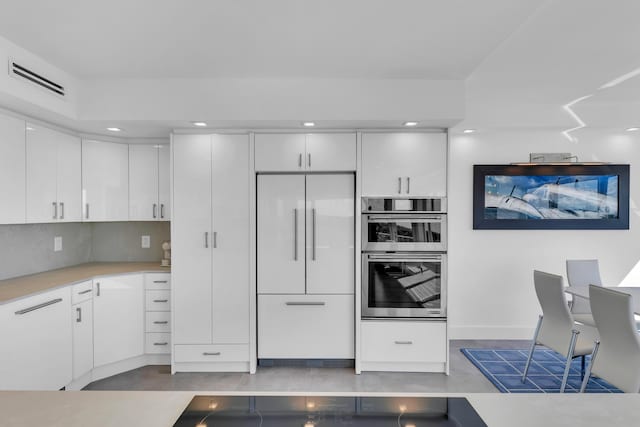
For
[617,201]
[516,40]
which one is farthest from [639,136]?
[516,40]

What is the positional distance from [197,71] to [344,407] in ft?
8.99

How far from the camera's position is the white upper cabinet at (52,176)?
2.99 metres

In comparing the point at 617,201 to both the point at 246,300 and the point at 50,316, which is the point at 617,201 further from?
the point at 50,316

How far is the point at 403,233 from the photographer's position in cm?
343

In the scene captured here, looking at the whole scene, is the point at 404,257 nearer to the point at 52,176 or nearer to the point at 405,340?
the point at 405,340

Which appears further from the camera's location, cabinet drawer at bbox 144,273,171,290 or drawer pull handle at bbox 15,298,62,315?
cabinet drawer at bbox 144,273,171,290

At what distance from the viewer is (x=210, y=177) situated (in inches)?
135

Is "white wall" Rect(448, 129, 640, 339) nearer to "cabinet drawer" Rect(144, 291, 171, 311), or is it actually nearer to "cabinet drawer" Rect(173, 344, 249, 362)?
"cabinet drawer" Rect(173, 344, 249, 362)

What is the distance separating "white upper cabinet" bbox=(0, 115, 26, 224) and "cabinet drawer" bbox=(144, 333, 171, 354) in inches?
57.7

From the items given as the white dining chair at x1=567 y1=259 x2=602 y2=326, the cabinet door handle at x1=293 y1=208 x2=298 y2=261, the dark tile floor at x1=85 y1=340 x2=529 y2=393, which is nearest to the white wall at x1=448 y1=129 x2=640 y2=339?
the white dining chair at x1=567 y1=259 x2=602 y2=326

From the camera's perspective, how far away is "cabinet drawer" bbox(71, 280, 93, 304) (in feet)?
9.98

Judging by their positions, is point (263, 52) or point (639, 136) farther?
point (639, 136)

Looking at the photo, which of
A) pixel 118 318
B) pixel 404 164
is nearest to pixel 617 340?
pixel 404 164

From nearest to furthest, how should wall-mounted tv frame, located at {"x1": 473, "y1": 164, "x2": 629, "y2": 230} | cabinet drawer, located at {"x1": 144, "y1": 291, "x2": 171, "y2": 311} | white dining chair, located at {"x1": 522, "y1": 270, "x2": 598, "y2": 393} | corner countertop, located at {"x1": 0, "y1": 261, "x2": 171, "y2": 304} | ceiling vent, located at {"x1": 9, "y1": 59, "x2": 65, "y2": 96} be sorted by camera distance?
1. ceiling vent, located at {"x1": 9, "y1": 59, "x2": 65, "y2": 96}
2. corner countertop, located at {"x1": 0, "y1": 261, "x2": 171, "y2": 304}
3. white dining chair, located at {"x1": 522, "y1": 270, "x2": 598, "y2": 393}
4. cabinet drawer, located at {"x1": 144, "y1": 291, "x2": 171, "y2": 311}
5. wall-mounted tv frame, located at {"x1": 473, "y1": 164, "x2": 629, "y2": 230}
